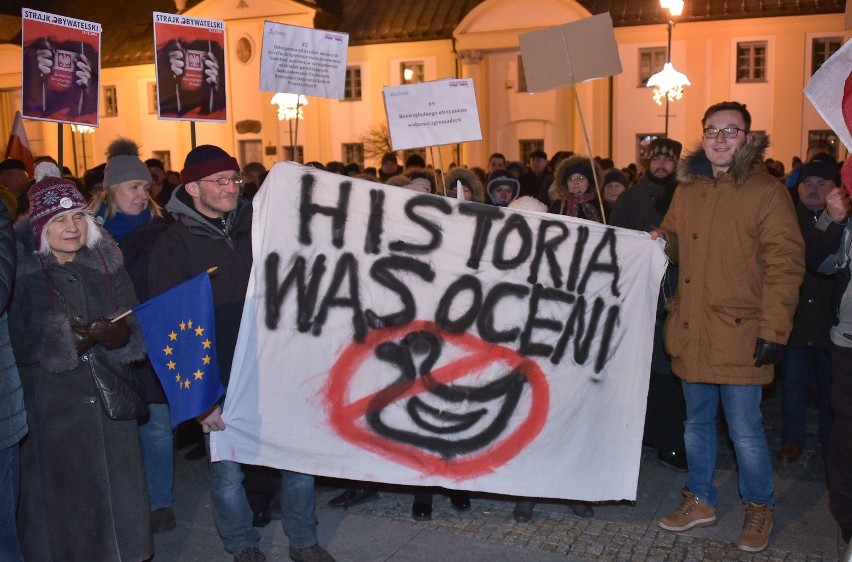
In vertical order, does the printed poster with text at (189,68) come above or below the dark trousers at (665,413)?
above

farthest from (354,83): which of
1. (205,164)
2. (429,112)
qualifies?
(205,164)

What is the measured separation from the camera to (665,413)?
5781 mm

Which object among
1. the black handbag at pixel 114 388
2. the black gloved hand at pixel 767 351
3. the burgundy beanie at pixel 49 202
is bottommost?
the black handbag at pixel 114 388

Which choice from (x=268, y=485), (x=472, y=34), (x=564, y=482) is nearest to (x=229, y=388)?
(x=268, y=485)

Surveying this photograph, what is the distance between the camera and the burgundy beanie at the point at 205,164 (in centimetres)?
419

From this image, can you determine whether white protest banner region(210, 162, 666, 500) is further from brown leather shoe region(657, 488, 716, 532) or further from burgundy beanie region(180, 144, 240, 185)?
brown leather shoe region(657, 488, 716, 532)

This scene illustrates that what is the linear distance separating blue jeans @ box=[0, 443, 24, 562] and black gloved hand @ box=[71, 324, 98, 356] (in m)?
0.49

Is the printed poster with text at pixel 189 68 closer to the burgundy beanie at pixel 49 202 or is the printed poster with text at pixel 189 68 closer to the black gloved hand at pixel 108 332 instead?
the burgundy beanie at pixel 49 202

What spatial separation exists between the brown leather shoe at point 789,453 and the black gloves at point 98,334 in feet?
14.1

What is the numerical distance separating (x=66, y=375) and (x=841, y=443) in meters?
3.57

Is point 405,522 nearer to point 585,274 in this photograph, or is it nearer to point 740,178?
point 585,274

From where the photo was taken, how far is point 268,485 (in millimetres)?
5074

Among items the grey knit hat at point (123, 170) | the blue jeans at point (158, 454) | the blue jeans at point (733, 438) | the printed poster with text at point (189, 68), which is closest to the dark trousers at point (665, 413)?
the blue jeans at point (733, 438)

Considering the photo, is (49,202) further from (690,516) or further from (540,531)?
(690,516)
